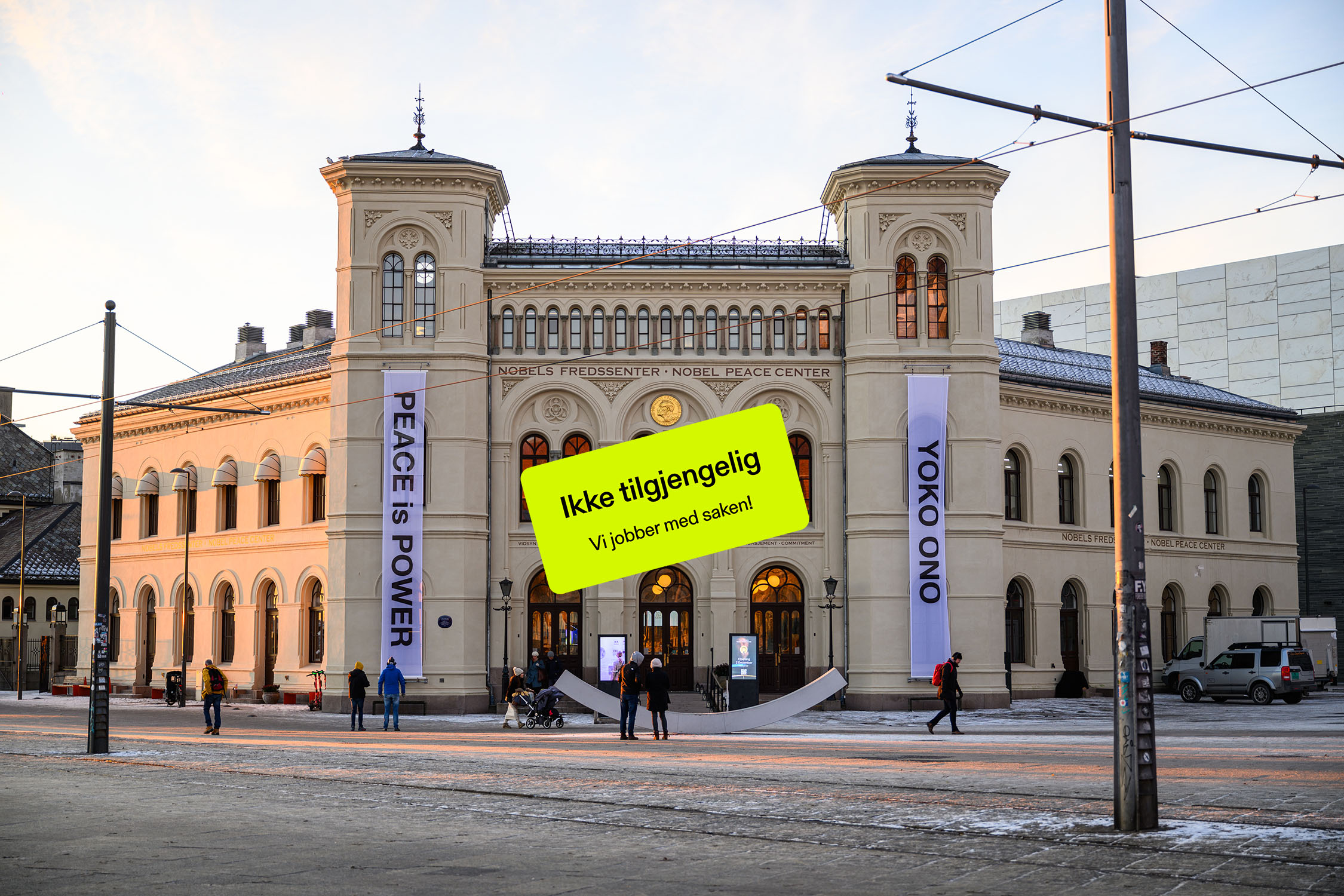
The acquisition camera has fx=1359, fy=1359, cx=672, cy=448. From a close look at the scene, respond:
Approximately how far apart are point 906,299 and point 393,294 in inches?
551

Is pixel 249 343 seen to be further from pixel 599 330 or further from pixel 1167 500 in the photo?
pixel 1167 500

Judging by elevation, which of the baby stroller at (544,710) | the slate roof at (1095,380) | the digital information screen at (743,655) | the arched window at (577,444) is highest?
the slate roof at (1095,380)

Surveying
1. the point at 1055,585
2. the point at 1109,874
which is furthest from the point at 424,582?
the point at 1109,874

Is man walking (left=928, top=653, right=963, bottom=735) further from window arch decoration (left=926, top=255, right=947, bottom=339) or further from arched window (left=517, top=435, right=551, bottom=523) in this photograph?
arched window (left=517, top=435, right=551, bottom=523)

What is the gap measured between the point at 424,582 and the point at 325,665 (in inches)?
142

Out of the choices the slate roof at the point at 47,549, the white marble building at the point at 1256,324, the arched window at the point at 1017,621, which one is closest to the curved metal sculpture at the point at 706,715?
the arched window at the point at 1017,621

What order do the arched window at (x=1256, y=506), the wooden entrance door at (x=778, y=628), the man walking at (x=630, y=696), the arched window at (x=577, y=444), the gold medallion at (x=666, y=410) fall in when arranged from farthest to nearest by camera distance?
the arched window at (x=1256, y=506)
the arched window at (x=577, y=444)
the gold medallion at (x=666, y=410)
the wooden entrance door at (x=778, y=628)
the man walking at (x=630, y=696)

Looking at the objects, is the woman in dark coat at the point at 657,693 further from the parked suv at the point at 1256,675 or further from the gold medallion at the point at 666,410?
the parked suv at the point at 1256,675

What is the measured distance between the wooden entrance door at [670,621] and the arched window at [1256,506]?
71.7 ft

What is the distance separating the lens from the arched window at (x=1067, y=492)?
42188 mm

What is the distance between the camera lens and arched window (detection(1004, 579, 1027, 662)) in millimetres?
40281

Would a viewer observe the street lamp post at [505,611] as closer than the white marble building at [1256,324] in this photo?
Yes

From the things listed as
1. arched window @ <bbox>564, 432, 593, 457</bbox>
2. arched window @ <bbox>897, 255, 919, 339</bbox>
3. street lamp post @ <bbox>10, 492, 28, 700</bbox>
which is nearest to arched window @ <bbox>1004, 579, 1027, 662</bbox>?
arched window @ <bbox>897, 255, 919, 339</bbox>

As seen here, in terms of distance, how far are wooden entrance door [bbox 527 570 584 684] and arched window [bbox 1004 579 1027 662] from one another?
12.9 metres
